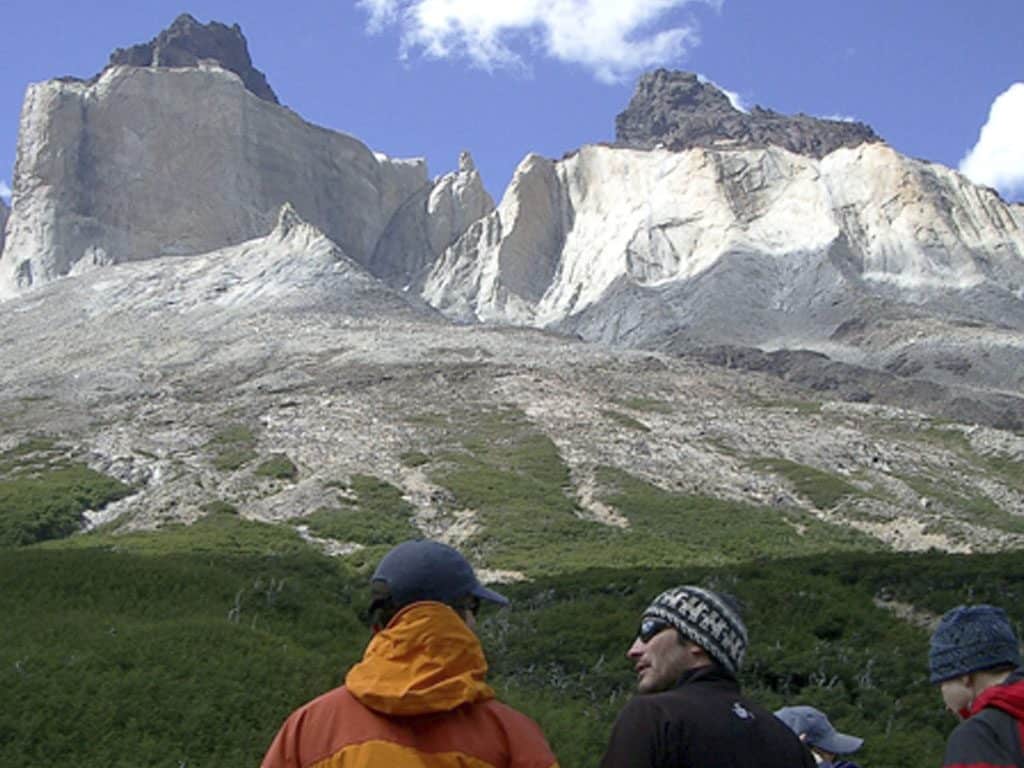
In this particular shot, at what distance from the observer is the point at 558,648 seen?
17.3 meters

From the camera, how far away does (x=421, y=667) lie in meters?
4.04

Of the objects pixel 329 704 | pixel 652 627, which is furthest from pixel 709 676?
pixel 329 704

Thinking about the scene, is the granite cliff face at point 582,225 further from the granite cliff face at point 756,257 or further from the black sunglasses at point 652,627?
the black sunglasses at point 652,627

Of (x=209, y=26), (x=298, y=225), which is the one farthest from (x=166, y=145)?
(x=209, y=26)

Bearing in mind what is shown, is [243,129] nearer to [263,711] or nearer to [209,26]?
[209,26]

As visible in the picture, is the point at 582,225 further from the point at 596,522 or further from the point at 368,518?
the point at 368,518

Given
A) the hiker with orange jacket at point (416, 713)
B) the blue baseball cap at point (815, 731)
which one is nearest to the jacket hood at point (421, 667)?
the hiker with orange jacket at point (416, 713)

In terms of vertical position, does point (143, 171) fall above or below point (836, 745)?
above

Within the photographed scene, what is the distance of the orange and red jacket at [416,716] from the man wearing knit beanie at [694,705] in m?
0.39

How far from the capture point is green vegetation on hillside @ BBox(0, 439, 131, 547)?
40469mm

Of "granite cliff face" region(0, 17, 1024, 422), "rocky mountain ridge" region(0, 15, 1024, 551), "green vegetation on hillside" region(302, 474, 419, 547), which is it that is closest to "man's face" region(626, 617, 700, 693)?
"green vegetation on hillside" region(302, 474, 419, 547)

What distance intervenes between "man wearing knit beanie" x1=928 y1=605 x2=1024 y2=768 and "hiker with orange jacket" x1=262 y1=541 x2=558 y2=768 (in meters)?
1.53

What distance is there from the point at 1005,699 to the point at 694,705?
1107 millimetres

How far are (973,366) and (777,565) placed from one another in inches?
3537
